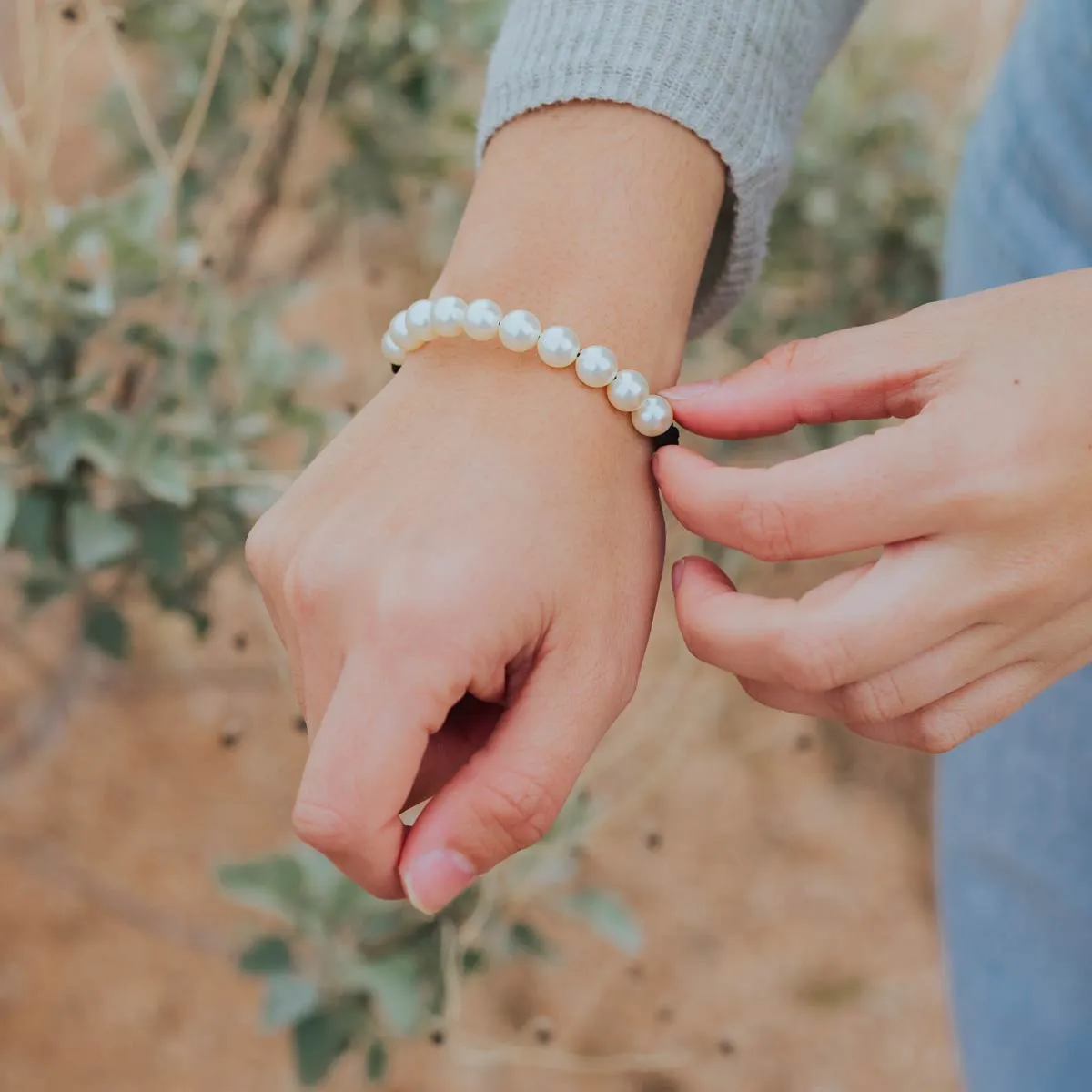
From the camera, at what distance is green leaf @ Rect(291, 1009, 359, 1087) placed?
3.85ft

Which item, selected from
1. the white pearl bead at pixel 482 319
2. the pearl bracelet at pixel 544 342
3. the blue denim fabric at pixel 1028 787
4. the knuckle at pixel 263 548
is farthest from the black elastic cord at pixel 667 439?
the blue denim fabric at pixel 1028 787

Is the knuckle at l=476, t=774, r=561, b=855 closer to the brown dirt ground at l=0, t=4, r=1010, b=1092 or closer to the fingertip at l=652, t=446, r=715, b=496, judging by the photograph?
the fingertip at l=652, t=446, r=715, b=496

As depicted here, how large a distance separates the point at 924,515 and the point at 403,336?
32cm

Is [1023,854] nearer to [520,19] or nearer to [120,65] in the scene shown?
[520,19]

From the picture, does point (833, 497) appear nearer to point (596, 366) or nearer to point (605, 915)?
point (596, 366)

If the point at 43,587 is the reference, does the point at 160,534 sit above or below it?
above

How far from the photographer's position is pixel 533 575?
1.85ft

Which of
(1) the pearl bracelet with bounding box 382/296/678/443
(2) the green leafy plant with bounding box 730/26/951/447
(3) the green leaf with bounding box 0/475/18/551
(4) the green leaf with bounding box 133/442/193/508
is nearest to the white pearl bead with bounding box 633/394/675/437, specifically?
(1) the pearl bracelet with bounding box 382/296/678/443

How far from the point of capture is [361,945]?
1.20 metres

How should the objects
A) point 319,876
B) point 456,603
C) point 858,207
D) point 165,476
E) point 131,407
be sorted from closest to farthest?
point 456,603
point 165,476
point 319,876
point 131,407
point 858,207

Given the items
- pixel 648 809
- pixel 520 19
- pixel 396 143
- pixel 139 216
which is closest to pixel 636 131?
pixel 520 19

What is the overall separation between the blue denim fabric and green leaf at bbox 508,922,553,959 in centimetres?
44

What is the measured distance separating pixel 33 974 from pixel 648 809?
3.51 feet

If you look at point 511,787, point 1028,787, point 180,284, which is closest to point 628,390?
point 511,787
